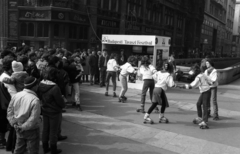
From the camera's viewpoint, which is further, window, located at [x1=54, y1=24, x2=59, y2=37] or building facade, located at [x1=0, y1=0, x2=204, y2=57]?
window, located at [x1=54, y1=24, x2=59, y2=37]

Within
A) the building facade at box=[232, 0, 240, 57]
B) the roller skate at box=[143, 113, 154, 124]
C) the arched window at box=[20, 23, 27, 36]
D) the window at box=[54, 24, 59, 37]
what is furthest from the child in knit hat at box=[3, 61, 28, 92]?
the building facade at box=[232, 0, 240, 57]

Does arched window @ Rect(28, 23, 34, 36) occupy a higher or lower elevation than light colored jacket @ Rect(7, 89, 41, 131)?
higher

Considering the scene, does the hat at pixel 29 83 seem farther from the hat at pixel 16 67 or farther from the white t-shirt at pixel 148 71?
the white t-shirt at pixel 148 71

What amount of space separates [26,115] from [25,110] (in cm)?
10

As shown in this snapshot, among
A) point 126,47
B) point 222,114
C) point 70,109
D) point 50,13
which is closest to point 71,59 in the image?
point 70,109

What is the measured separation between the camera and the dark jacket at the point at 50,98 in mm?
5227

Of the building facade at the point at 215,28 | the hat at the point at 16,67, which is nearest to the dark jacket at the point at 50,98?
the hat at the point at 16,67

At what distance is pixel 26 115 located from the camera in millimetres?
4543

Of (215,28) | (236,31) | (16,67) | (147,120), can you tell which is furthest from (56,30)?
(236,31)

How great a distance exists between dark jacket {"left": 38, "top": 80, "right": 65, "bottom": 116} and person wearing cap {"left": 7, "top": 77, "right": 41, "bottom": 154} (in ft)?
1.91

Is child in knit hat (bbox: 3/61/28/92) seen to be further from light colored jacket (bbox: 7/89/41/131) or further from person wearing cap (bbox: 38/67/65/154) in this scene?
light colored jacket (bbox: 7/89/41/131)

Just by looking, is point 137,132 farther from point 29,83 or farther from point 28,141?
point 29,83

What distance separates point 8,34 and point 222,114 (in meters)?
16.6

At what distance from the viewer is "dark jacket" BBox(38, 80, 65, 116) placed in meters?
5.23
